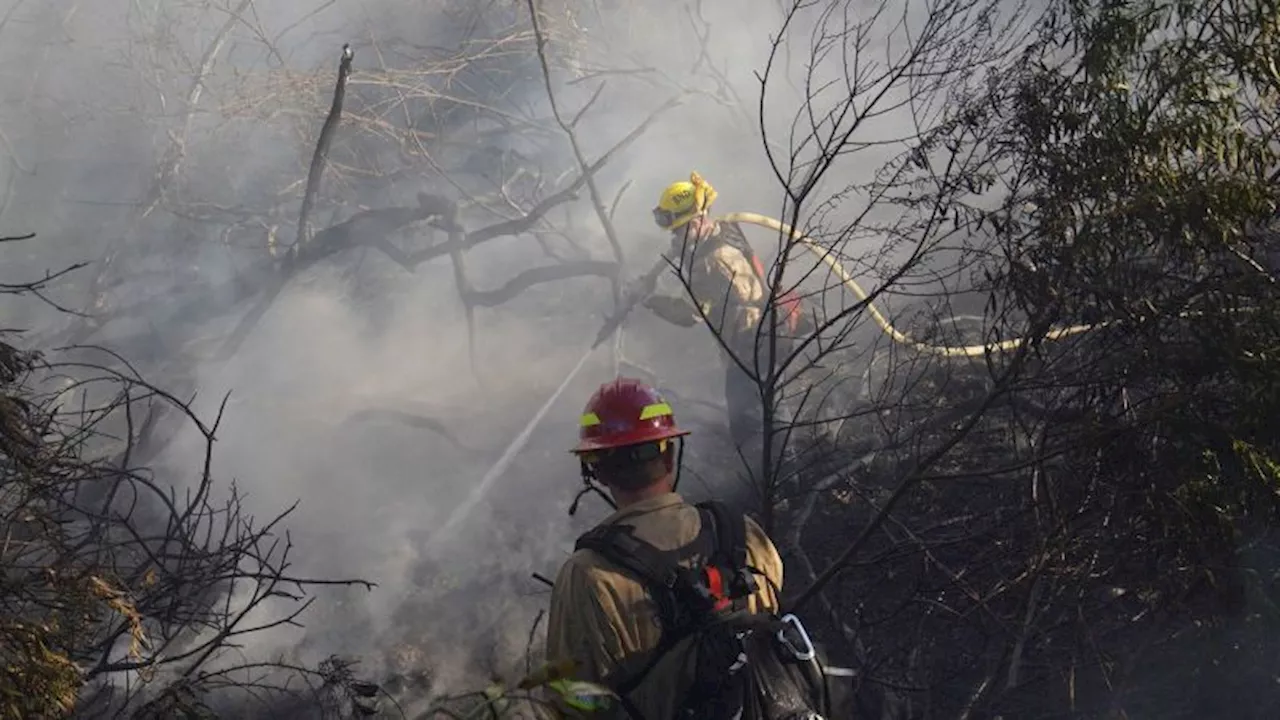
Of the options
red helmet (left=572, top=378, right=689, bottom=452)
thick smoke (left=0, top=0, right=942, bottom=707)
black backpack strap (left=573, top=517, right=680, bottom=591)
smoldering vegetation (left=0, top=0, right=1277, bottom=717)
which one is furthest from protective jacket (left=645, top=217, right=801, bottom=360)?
black backpack strap (left=573, top=517, right=680, bottom=591)

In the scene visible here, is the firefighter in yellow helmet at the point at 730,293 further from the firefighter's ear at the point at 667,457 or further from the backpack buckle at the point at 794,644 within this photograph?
the backpack buckle at the point at 794,644

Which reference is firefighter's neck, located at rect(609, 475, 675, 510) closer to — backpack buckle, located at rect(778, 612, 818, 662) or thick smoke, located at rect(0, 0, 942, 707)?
backpack buckle, located at rect(778, 612, 818, 662)

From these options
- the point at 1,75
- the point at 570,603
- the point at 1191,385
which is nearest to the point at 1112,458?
the point at 1191,385

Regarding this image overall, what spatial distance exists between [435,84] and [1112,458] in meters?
10.3

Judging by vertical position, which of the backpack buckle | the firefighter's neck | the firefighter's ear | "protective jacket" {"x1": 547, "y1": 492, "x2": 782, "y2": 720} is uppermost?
the firefighter's ear

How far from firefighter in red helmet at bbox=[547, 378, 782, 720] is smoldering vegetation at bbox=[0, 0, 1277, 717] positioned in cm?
54

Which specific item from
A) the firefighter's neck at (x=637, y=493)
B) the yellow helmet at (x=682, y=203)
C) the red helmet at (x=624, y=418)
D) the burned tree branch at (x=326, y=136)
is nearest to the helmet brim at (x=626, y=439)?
the red helmet at (x=624, y=418)

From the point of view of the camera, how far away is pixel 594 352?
33.2 feet

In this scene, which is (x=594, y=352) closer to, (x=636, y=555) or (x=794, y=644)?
(x=636, y=555)

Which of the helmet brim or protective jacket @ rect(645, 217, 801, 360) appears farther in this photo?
protective jacket @ rect(645, 217, 801, 360)

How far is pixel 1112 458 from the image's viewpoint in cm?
396

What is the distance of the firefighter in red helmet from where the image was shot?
2.50 meters

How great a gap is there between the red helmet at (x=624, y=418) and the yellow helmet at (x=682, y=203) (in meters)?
5.11

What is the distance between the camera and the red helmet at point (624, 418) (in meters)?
2.91
